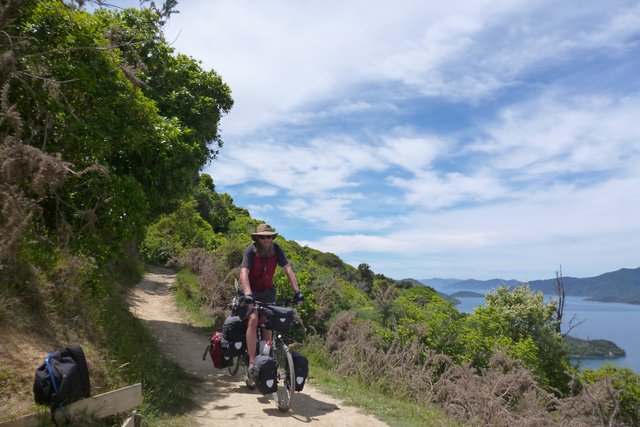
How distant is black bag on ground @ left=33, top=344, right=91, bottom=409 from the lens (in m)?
3.83

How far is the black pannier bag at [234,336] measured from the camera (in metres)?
6.84

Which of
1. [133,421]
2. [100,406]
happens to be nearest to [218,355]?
[133,421]

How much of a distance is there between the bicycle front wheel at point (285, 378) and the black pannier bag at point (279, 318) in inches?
11.5

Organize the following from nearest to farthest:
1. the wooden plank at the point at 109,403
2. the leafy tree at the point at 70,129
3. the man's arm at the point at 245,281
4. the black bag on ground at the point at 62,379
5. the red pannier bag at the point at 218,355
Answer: the black bag on ground at the point at 62,379 < the wooden plank at the point at 109,403 < the leafy tree at the point at 70,129 < the man's arm at the point at 245,281 < the red pannier bag at the point at 218,355

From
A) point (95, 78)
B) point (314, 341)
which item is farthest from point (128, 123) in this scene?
point (314, 341)

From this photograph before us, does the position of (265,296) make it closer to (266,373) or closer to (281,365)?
(281,365)

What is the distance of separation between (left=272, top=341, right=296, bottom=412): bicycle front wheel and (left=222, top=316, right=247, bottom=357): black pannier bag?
700mm

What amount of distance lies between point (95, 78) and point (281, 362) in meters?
5.63

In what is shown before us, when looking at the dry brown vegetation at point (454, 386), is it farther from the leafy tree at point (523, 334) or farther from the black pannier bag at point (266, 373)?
the black pannier bag at point (266, 373)

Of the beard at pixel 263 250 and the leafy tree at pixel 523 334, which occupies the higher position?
the beard at pixel 263 250

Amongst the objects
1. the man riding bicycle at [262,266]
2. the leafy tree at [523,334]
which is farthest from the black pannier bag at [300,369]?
the leafy tree at [523,334]

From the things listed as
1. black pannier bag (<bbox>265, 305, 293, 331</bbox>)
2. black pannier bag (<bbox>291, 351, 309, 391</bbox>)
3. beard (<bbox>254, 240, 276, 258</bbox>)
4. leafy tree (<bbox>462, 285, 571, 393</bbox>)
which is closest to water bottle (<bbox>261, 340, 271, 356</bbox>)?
black pannier bag (<bbox>265, 305, 293, 331</bbox>)

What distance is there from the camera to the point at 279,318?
Answer: 6.07m

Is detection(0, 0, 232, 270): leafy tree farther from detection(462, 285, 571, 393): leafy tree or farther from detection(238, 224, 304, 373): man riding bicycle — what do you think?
detection(462, 285, 571, 393): leafy tree
